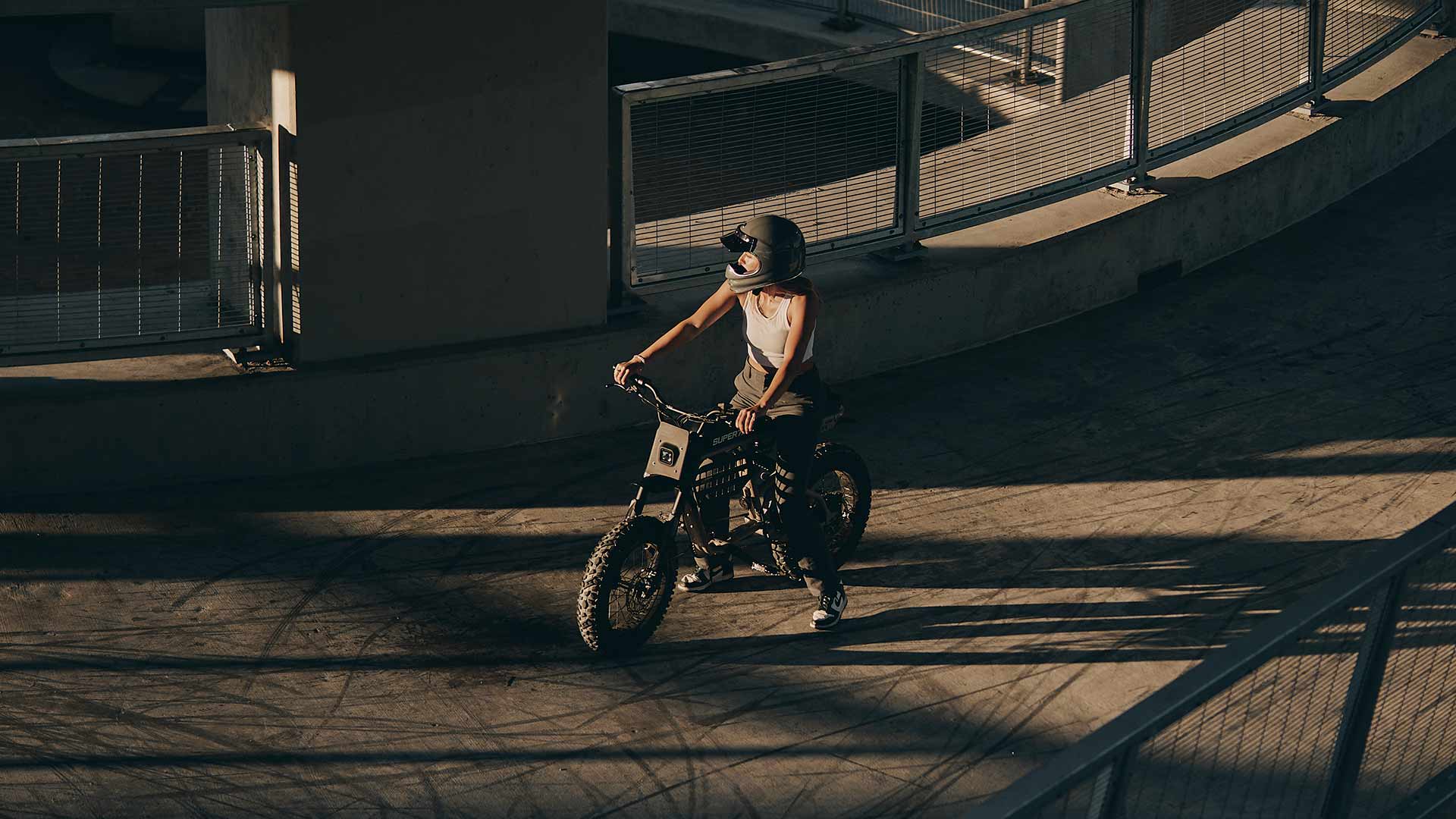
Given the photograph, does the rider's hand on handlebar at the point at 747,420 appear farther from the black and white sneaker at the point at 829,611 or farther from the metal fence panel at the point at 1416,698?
the metal fence panel at the point at 1416,698

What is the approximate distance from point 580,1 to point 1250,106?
5358mm

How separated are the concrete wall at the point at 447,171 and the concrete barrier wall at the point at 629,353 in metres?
0.25

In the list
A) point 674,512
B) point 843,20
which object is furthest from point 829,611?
point 843,20

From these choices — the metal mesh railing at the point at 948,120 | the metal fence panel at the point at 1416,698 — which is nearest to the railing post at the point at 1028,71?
the metal mesh railing at the point at 948,120

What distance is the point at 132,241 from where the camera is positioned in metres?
9.45

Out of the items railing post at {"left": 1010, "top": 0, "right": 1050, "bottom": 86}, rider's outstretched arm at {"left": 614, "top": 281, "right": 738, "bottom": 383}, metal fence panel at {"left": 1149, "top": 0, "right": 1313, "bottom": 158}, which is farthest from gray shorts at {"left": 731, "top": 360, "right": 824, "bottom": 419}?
railing post at {"left": 1010, "top": 0, "right": 1050, "bottom": 86}

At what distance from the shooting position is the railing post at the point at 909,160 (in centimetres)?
1108

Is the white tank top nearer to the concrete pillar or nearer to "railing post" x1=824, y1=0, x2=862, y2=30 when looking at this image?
the concrete pillar

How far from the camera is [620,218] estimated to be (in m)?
10.6

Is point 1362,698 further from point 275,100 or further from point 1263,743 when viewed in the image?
point 275,100

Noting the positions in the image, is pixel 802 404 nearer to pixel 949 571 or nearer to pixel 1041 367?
pixel 949 571

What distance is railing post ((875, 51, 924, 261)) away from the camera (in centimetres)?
1108

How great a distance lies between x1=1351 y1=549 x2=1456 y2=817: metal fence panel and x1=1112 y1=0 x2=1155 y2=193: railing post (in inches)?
251

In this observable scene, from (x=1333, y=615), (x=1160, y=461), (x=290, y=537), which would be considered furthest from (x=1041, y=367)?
(x=1333, y=615)
